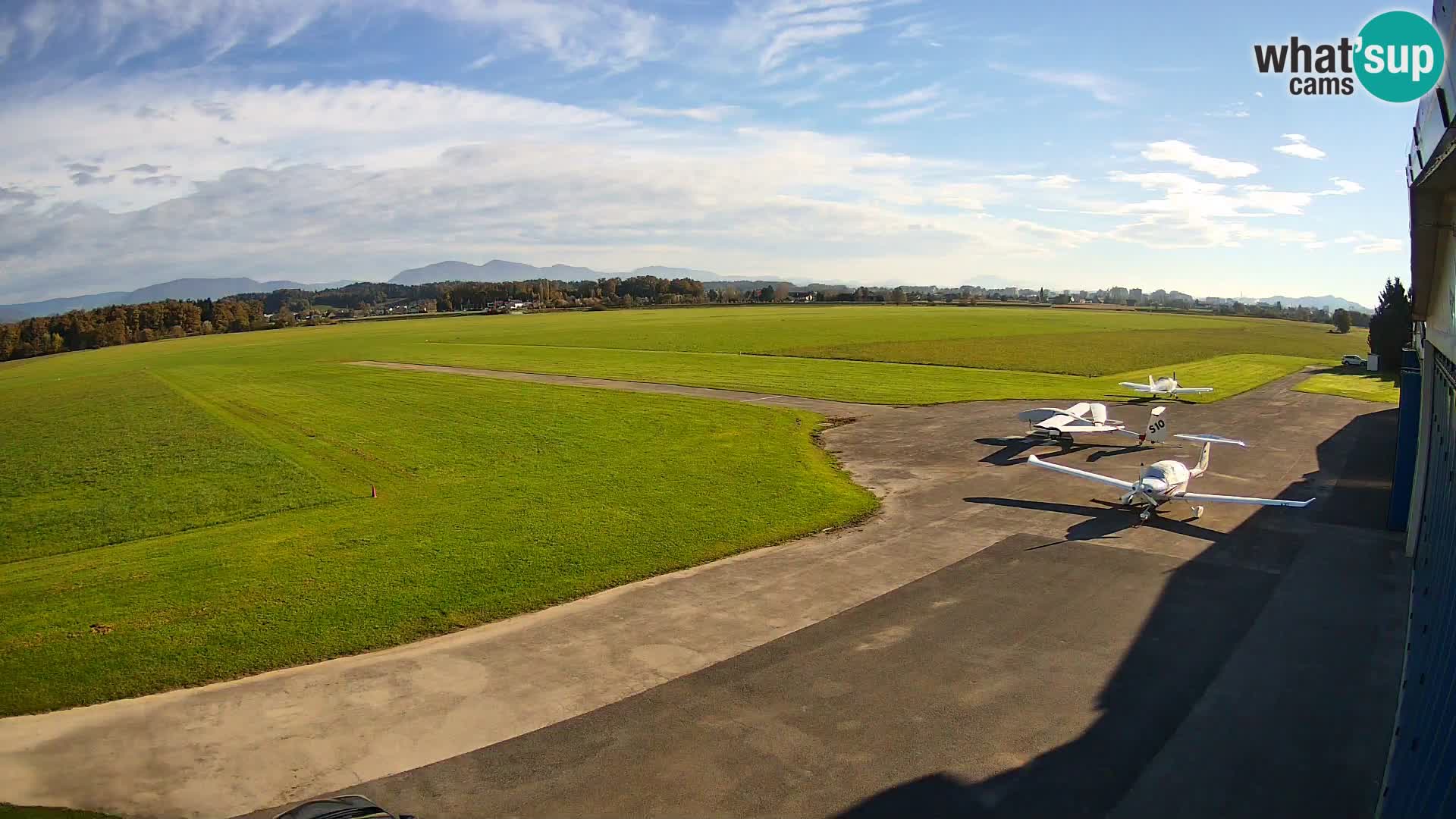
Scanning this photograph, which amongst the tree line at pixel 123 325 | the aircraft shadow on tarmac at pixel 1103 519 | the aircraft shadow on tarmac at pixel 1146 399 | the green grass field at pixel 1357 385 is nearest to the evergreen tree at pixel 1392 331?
the green grass field at pixel 1357 385

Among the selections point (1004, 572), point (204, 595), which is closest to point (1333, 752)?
point (1004, 572)

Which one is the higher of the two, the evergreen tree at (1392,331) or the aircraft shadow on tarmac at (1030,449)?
the evergreen tree at (1392,331)

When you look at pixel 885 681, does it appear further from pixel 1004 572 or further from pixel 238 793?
pixel 238 793

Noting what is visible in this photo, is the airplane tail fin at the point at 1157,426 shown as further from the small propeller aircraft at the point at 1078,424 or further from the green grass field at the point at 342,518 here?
the green grass field at the point at 342,518

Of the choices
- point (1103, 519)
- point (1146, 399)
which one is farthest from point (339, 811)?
point (1146, 399)

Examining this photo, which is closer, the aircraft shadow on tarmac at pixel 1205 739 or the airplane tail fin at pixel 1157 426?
the aircraft shadow on tarmac at pixel 1205 739

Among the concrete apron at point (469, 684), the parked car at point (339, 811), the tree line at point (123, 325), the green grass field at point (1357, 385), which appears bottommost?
the concrete apron at point (469, 684)
